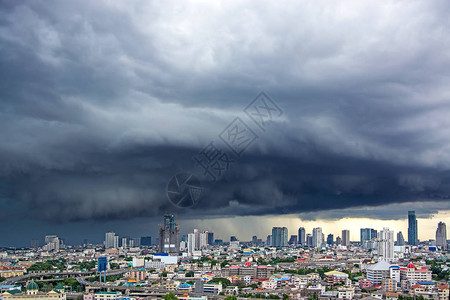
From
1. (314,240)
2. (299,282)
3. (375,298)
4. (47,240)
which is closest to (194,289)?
(299,282)

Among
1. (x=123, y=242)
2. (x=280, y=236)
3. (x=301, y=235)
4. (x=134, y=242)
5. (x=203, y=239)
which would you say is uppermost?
(x=280, y=236)

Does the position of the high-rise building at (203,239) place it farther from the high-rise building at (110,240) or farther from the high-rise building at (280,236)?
the high-rise building at (110,240)

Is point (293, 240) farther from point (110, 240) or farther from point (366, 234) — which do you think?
point (110, 240)

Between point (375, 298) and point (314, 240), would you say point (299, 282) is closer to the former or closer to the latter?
point (375, 298)

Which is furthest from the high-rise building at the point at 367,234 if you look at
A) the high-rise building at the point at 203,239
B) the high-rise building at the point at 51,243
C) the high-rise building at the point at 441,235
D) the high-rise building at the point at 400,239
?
the high-rise building at the point at 51,243

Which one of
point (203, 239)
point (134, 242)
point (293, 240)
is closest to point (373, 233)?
point (293, 240)

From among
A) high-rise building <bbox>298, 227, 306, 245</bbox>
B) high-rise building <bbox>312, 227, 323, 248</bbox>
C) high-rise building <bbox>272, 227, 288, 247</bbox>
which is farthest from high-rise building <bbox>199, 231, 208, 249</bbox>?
high-rise building <bbox>312, 227, 323, 248</bbox>

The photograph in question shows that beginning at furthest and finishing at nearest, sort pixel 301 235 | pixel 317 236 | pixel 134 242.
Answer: pixel 134 242
pixel 301 235
pixel 317 236
